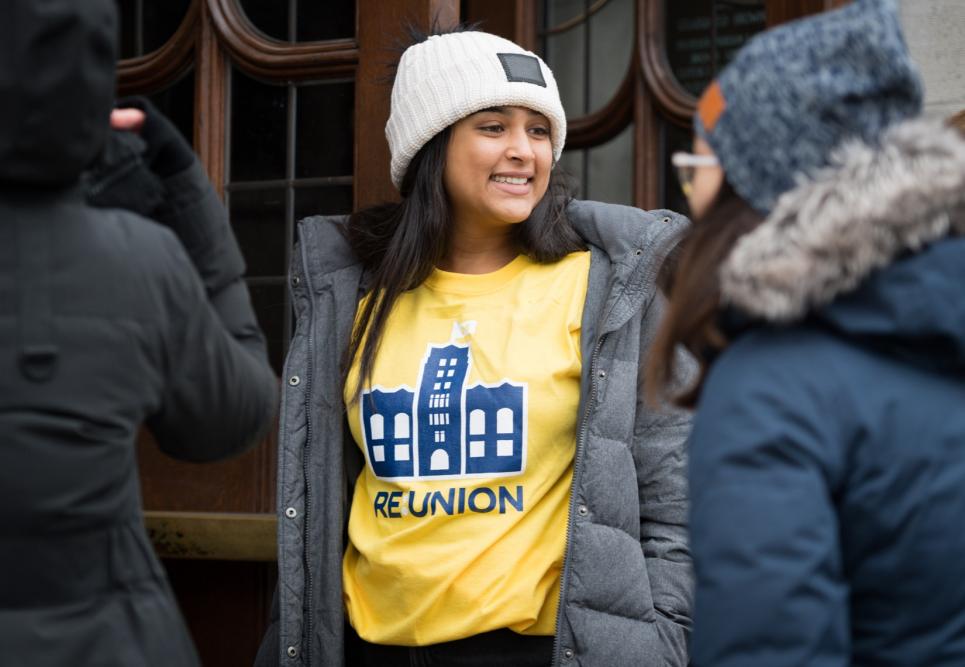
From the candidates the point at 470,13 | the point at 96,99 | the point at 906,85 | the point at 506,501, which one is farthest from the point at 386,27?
the point at 906,85

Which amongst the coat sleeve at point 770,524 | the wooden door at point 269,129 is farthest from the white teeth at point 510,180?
the coat sleeve at point 770,524

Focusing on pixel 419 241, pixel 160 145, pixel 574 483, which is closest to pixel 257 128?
pixel 419 241

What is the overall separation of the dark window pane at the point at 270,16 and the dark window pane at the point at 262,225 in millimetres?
428

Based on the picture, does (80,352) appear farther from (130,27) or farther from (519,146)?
(130,27)

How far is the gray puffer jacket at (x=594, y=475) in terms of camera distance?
262 cm

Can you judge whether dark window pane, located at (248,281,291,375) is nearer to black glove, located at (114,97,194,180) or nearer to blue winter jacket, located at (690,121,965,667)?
black glove, located at (114,97,194,180)

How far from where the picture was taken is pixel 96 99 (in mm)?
1664

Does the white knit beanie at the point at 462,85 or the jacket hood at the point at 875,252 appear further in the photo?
the white knit beanie at the point at 462,85

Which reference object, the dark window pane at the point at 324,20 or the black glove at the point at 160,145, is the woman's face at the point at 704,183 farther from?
the dark window pane at the point at 324,20

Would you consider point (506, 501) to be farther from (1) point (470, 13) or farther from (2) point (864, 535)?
(1) point (470, 13)

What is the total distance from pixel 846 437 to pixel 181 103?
2.87 metres

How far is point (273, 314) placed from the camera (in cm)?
387

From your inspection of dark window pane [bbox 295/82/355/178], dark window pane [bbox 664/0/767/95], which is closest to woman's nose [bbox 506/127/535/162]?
dark window pane [bbox 295/82/355/178]

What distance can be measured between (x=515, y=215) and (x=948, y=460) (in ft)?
4.89
